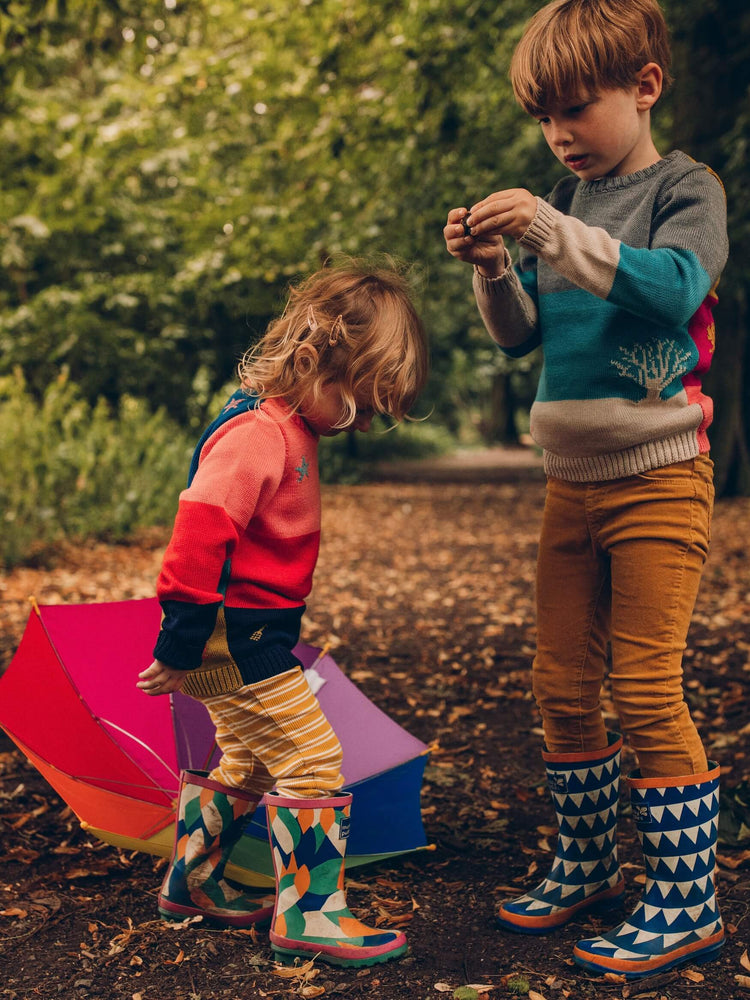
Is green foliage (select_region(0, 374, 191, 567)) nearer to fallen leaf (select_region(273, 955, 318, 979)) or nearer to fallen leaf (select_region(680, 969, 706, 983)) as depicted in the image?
fallen leaf (select_region(273, 955, 318, 979))

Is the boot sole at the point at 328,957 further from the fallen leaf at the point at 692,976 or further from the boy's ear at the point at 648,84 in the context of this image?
the boy's ear at the point at 648,84

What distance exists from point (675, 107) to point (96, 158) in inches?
246

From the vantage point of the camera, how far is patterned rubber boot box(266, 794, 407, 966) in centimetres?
200

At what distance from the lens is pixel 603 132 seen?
1934 mm

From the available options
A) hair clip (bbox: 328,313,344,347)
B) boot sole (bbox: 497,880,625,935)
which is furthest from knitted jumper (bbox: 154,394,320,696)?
boot sole (bbox: 497,880,625,935)

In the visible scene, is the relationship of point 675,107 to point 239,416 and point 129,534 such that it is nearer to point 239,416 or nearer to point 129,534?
point 129,534

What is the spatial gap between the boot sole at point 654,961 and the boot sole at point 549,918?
5.8 inches

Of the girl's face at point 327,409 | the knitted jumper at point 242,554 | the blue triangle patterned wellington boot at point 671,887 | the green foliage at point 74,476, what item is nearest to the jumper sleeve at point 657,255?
the girl's face at point 327,409

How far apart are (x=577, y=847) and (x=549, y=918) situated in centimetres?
17

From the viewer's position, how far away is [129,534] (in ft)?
25.5

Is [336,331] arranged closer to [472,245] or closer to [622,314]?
[472,245]

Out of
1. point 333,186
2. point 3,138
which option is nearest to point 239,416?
point 333,186

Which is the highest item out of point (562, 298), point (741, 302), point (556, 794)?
point (741, 302)

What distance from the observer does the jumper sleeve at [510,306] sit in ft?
6.89
